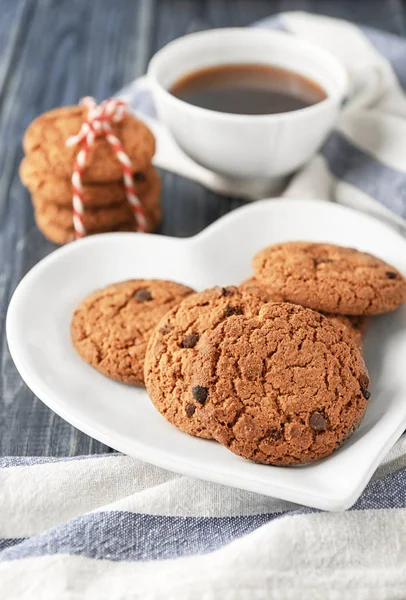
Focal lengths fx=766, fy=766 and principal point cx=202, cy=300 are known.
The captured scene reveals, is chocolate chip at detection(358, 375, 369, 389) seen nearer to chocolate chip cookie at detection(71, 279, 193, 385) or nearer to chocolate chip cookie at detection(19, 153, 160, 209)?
chocolate chip cookie at detection(71, 279, 193, 385)

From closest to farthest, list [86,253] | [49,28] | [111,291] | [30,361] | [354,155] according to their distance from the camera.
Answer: [30,361] < [111,291] < [86,253] < [354,155] < [49,28]

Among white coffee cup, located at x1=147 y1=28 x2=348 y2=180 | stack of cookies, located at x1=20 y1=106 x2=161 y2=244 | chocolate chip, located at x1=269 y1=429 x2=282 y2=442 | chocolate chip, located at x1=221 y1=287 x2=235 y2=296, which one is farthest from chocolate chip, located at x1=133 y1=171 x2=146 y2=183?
chocolate chip, located at x1=269 y1=429 x2=282 y2=442

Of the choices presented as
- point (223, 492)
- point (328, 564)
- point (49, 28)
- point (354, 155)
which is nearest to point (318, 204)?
point (354, 155)

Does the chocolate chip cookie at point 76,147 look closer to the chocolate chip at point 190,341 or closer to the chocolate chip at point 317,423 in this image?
the chocolate chip at point 190,341

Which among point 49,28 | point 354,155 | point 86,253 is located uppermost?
point 354,155

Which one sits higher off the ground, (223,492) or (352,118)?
(352,118)

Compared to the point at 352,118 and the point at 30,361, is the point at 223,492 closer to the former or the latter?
the point at 30,361

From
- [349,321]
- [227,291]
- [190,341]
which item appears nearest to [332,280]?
[349,321]

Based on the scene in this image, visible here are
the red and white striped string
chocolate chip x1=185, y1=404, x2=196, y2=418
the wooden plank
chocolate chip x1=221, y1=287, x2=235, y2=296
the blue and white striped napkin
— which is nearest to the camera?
the blue and white striped napkin
